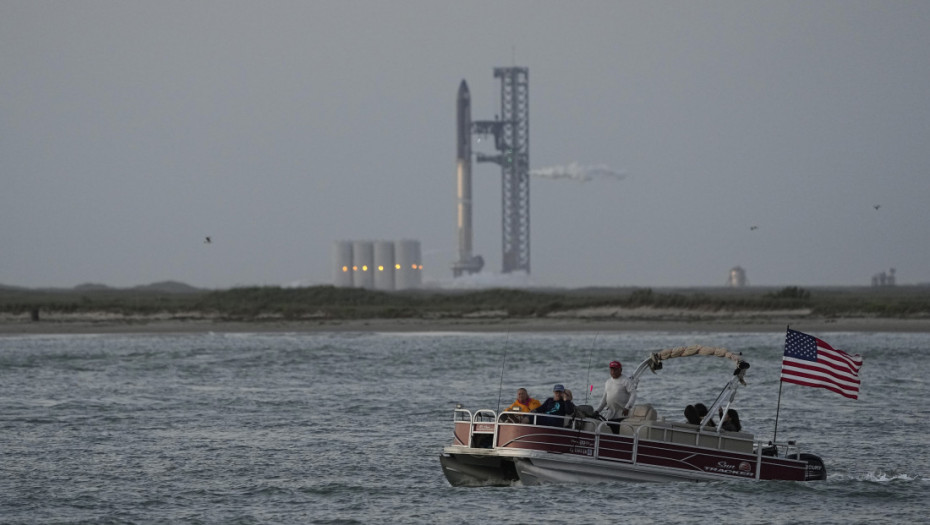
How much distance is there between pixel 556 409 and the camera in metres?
25.3

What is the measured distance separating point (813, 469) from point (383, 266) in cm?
14262

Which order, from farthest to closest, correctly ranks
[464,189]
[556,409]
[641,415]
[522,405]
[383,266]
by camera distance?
[464,189]
[383,266]
[641,415]
[522,405]
[556,409]

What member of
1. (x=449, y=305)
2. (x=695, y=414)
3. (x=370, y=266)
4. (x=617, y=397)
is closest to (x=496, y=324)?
(x=449, y=305)

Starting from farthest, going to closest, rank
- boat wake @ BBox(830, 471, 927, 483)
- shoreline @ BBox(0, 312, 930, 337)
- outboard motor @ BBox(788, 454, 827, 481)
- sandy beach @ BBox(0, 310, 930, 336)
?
sandy beach @ BBox(0, 310, 930, 336) → shoreline @ BBox(0, 312, 930, 337) → boat wake @ BBox(830, 471, 927, 483) → outboard motor @ BBox(788, 454, 827, 481)

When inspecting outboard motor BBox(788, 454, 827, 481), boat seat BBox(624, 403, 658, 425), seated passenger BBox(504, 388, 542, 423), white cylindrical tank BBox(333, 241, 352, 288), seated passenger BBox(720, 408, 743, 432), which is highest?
white cylindrical tank BBox(333, 241, 352, 288)

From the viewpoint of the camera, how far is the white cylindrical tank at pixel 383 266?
168 metres

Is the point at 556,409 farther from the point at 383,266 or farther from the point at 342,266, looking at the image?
the point at 383,266

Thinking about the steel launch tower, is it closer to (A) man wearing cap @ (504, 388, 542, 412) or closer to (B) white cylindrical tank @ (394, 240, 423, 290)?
(B) white cylindrical tank @ (394, 240, 423, 290)

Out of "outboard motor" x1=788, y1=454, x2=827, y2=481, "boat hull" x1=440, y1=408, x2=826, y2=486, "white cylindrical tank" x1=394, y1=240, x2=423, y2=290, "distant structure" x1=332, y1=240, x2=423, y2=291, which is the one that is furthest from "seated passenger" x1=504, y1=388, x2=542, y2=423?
"white cylindrical tank" x1=394, y1=240, x2=423, y2=290

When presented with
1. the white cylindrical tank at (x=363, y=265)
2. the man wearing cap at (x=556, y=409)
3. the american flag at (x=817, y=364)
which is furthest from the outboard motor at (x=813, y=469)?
the white cylindrical tank at (x=363, y=265)

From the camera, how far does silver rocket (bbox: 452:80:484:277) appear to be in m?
187

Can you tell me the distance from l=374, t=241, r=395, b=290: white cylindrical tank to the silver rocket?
71.3ft

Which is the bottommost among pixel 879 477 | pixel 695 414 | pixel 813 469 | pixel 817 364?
pixel 879 477

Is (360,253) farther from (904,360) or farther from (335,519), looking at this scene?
(335,519)
